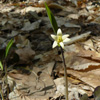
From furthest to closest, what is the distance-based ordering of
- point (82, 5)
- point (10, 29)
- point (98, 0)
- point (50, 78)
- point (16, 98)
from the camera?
point (98, 0)
point (82, 5)
point (10, 29)
point (50, 78)
point (16, 98)

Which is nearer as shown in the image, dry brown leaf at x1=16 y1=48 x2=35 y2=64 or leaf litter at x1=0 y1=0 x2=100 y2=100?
leaf litter at x1=0 y1=0 x2=100 y2=100

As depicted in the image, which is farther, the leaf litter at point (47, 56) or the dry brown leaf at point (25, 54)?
the dry brown leaf at point (25, 54)

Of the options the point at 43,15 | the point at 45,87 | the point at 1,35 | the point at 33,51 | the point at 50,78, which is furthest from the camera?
the point at 43,15

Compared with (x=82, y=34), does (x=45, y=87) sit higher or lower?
lower

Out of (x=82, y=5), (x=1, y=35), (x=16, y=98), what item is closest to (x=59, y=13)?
(x=82, y=5)

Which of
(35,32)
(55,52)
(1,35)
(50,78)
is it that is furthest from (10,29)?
(50,78)

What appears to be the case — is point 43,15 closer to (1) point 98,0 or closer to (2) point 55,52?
(2) point 55,52

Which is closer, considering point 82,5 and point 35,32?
point 35,32
